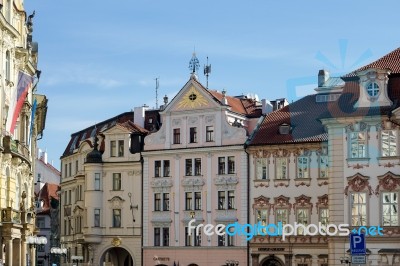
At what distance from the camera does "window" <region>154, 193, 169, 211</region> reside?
71.9 m

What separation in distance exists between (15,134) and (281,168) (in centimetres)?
1898

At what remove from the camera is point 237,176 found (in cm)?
6888

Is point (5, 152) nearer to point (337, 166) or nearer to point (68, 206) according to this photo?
point (337, 166)

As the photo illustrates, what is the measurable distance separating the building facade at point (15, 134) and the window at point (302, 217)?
18.2m

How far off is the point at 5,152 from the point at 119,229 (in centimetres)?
2195

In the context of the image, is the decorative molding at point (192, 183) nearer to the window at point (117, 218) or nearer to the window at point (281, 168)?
the window at point (117, 218)

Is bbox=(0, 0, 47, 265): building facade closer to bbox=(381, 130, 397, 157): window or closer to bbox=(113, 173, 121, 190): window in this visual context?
bbox=(113, 173, 121, 190): window

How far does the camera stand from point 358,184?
2111 inches

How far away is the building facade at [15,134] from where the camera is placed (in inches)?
2096

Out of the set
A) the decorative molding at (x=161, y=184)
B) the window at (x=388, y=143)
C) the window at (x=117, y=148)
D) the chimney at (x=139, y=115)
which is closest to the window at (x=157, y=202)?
the decorative molding at (x=161, y=184)

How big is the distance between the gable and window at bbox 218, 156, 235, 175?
4091 millimetres

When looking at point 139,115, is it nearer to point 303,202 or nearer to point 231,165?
point 231,165

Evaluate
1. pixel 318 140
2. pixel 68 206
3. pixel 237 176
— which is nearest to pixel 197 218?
pixel 237 176

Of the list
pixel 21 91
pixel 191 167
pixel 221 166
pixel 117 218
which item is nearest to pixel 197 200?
pixel 191 167
